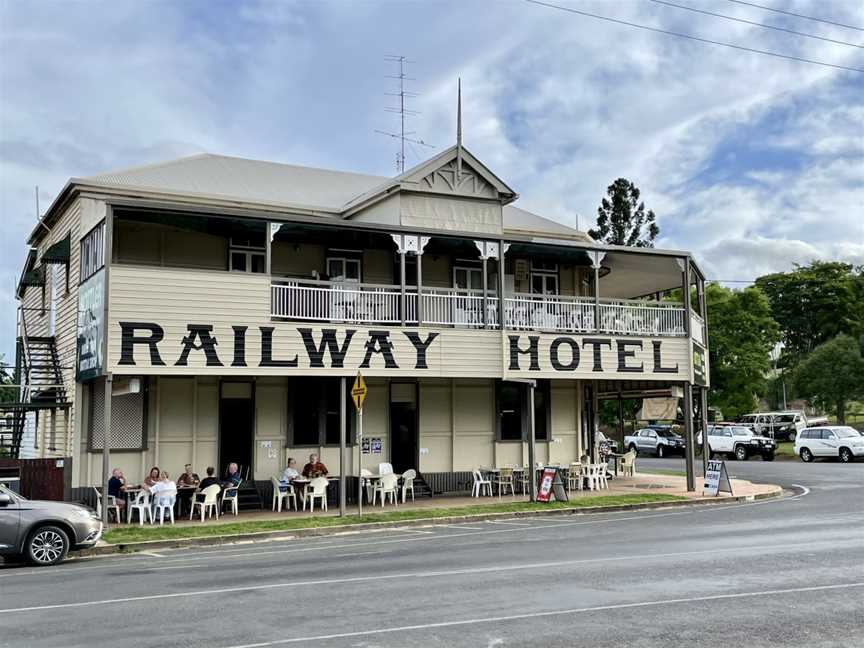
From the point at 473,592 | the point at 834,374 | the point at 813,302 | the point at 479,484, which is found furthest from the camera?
the point at 813,302

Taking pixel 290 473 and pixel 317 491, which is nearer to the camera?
pixel 317 491

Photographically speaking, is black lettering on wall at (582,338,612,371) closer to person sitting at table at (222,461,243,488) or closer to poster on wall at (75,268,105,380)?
person sitting at table at (222,461,243,488)

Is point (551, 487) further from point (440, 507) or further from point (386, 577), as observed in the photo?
point (386, 577)

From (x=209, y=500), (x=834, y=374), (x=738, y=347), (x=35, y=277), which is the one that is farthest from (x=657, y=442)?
(x=209, y=500)

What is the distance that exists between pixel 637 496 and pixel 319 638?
1628 cm

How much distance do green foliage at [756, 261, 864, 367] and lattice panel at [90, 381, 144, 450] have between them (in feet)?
203

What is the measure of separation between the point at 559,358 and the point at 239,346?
8475mm

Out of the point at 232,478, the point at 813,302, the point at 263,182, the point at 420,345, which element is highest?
the point at 813,302

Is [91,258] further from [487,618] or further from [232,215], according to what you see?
[487,618]

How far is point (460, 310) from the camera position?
2316cm

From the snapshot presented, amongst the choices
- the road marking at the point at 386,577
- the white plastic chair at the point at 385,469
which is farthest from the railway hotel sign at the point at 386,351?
the road marking at the point at 386,577

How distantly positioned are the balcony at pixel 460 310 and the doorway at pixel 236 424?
103 inches

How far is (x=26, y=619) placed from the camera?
910 centimetres

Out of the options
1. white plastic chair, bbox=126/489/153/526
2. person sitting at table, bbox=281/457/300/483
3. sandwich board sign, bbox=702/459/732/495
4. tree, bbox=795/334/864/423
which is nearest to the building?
person sitting at table, bbox=281/457/300/483
